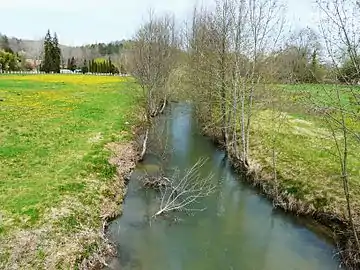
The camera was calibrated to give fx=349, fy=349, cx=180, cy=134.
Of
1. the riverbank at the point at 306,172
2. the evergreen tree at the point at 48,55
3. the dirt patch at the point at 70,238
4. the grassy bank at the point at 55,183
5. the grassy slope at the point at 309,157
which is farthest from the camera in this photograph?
the evergreen tree at the point at 48,55

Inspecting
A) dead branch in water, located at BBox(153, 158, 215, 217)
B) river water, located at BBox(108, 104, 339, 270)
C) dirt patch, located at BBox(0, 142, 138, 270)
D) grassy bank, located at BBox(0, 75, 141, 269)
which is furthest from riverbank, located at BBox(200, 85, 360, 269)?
dirt patch, located at BBox(0, 142, 138, 270)

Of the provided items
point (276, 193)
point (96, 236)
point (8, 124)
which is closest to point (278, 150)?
point (276, 193)

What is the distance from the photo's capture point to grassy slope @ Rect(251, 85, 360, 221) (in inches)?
519

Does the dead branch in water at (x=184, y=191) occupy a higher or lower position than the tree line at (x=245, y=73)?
lower

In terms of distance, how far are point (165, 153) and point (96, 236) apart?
1004cm

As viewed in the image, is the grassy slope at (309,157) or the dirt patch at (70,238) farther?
the grassy slope at (309,157)

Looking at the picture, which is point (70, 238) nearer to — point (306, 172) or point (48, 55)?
point (306, 172)

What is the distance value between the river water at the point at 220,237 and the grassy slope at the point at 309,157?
134 cm

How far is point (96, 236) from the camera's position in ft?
37.6

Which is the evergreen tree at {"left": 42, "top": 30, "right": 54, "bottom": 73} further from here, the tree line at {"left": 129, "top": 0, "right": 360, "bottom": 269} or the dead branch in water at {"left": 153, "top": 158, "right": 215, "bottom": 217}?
the dead branch in water at {"left": 153, "top": 158, "right": 215, "bottom": 217}

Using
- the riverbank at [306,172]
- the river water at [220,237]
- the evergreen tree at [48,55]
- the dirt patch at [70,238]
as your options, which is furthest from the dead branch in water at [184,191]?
the evergreen tree at [48,55]

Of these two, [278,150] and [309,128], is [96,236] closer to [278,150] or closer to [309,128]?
[278,150]

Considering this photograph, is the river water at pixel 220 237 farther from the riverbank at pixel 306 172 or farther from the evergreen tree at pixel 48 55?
the evergreen tree at pixel 48 55

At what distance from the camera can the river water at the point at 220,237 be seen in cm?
1140
